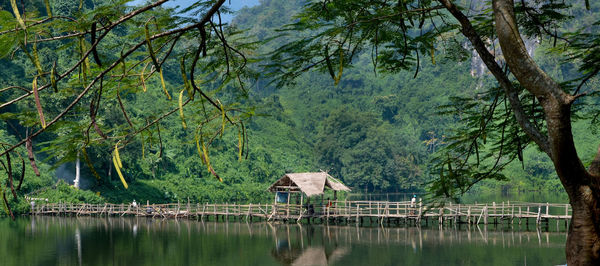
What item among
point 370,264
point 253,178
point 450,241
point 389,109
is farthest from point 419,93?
point 370,264

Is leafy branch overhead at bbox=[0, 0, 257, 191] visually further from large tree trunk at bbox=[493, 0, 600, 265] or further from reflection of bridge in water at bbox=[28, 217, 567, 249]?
reflection of bridge in water at bbox=[28, 217, 567, 249]

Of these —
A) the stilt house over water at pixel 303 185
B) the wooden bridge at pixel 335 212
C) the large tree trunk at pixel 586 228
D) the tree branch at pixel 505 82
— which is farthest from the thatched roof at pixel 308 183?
the large tree trunk at pixel 586 228

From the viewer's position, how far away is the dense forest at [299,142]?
3397 centimetres

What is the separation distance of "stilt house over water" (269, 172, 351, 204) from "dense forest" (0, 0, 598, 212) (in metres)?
5.50

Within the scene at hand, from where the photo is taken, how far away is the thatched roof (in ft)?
86.7

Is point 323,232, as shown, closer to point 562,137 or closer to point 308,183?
point 308,183

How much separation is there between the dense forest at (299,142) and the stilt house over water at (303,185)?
18.0 ft

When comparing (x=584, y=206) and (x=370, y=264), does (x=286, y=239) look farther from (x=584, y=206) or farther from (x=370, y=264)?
(x=584, y=206)

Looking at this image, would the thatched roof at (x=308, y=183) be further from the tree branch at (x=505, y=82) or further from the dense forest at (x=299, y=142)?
the tree branch at (x=505, y=82)

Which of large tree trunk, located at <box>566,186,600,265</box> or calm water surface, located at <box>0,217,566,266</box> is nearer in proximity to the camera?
large tree trunk, located at <box>566,186,600,265</box>

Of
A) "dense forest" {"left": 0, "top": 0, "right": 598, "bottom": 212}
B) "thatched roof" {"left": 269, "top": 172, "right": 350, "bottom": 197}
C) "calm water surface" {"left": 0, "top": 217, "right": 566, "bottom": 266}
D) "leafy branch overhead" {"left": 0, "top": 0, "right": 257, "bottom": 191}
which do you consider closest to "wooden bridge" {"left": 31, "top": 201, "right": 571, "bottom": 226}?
"thatched roof" {"left": 269, "top": 172, "right": 350, "bottom": 197}

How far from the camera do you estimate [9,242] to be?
19.3 meters

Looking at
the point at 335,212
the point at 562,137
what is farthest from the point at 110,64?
the point at 335,212

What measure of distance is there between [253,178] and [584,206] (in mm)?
44126
